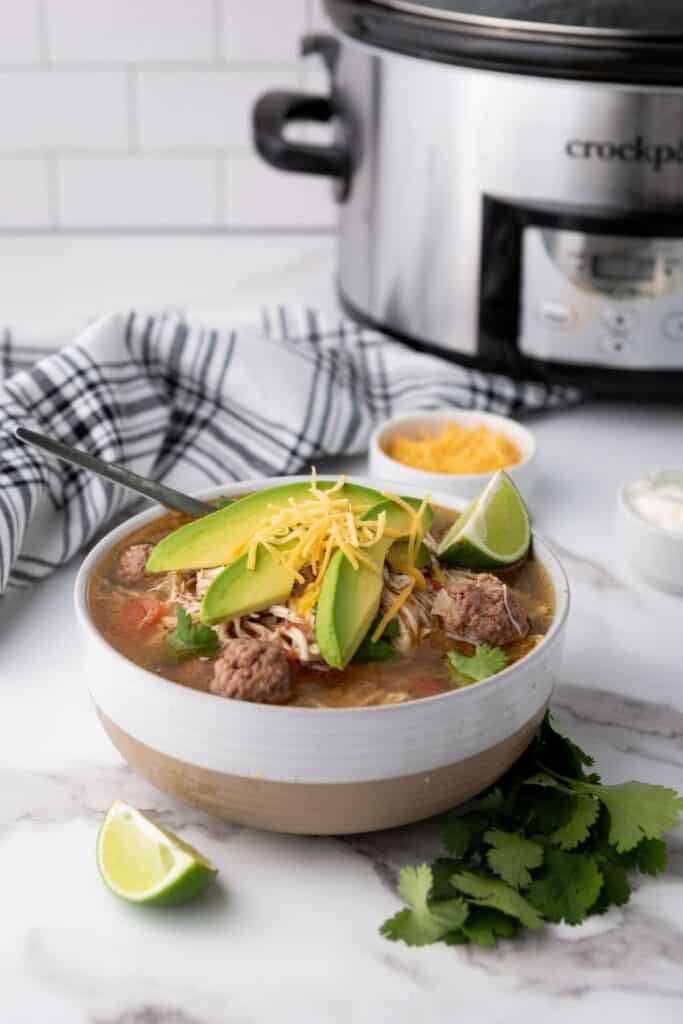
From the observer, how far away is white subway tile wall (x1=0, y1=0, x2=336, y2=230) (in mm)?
2088

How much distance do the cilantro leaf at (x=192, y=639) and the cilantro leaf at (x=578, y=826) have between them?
26 cm

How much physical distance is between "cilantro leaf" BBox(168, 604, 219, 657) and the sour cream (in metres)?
0.50

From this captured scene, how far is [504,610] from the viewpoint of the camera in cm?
99

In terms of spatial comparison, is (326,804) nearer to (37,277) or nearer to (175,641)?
(175,641)

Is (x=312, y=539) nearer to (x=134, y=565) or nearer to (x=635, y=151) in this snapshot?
(x=134, y=565)

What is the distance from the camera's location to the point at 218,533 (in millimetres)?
1053

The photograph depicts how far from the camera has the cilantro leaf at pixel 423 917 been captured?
0.90 m

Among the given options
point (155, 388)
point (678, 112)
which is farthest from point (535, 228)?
point (155, 388)

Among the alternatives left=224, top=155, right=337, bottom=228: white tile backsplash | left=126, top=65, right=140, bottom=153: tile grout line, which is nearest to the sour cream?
left=224, top=155, right=337, bottom=228: white tile backsplash

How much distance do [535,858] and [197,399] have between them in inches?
31.2

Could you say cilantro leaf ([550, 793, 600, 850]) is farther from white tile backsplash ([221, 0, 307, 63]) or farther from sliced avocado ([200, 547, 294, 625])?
white tile backsplash ([221, 0, 307, 63])

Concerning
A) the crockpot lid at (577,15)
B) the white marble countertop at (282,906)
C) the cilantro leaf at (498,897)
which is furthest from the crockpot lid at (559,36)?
the cilantro leaf at (498,897)

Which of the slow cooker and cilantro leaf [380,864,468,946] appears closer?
cilantro leaf [380,864,468,946]

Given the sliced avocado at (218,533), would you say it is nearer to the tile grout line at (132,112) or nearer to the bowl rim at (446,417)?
the bowl rim at (446,417)
